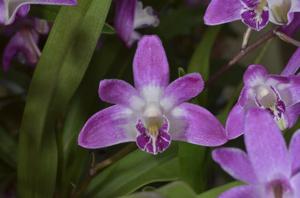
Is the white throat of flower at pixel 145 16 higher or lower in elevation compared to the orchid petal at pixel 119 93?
lower

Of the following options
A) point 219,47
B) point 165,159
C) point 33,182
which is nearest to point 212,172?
point 165,159

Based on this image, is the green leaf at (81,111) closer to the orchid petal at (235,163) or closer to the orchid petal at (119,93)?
the orchid petal at (119,93)

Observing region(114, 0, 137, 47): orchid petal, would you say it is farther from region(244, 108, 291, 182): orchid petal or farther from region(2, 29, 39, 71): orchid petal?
region(244, 108, 291, 182): orchid petal

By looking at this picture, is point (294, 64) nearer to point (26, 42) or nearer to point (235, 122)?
point (235, 122)

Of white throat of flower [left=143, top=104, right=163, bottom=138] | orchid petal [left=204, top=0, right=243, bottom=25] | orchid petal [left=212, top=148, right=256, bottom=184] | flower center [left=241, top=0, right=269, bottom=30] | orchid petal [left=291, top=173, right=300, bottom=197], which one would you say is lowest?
white throat of flower [left=143, top=104, right=163, bottom=138]

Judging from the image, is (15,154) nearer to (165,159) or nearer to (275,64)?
(165,159)

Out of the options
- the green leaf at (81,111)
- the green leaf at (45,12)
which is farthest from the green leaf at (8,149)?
the green leaf at (45,12)

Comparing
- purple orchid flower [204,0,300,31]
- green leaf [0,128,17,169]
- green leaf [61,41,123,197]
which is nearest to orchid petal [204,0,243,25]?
purple orchid flower [204,0,300,31]
